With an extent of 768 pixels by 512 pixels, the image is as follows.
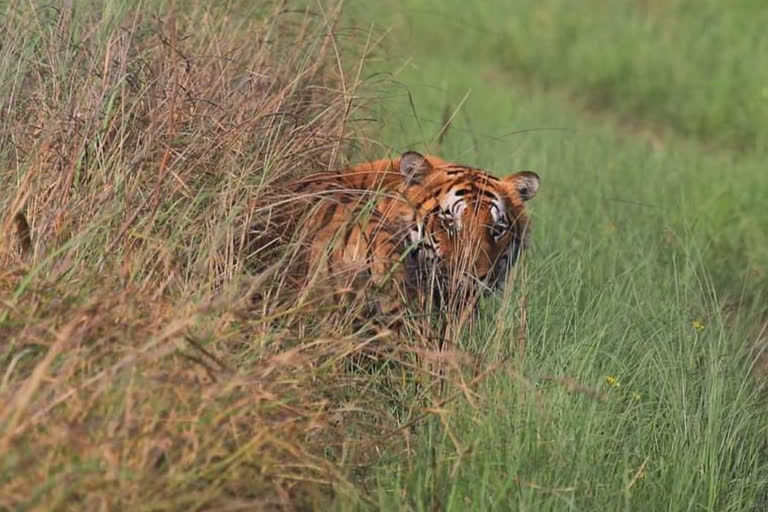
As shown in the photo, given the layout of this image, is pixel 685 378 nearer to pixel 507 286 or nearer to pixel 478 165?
pixel 507 286

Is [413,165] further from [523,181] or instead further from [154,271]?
[154,271]

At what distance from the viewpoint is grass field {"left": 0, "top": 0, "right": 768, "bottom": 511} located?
327 cm

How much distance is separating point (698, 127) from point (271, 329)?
26.3 feet

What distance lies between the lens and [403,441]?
3.86 m

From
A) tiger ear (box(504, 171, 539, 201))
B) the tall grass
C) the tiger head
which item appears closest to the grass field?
the tall grass

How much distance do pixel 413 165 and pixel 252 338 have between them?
45.1 inches

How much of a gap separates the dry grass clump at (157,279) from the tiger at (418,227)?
0.59ft

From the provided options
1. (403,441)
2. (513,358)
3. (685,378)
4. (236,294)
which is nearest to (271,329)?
(236,294)

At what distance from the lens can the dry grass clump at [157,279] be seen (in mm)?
3189

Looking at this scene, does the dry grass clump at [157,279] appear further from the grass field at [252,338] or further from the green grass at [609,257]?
the green grass at [609,257]

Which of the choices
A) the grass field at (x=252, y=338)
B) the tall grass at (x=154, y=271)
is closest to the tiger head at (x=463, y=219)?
the grass field at (x=252, y=338)

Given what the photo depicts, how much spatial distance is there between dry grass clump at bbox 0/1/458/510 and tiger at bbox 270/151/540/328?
18 centimetres

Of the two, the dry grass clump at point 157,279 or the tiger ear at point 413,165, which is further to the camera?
the tiger ear at point 413,165

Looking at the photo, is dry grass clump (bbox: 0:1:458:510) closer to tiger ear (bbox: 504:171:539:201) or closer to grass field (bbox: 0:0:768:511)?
grass field (bbox: 0:0:768:511)
